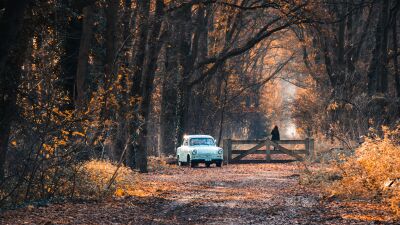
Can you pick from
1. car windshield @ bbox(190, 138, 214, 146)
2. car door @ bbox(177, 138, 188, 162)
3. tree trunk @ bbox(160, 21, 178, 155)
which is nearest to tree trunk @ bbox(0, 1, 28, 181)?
car door @ bbox(177, 138, 188, 162)

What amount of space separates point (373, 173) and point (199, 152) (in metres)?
19.8

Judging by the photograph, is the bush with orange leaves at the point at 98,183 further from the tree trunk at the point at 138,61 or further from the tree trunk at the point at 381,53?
→ the tree trunk at the point at 381,53

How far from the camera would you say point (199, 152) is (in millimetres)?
36812

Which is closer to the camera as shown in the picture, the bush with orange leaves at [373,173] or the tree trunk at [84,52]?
the bush with orange leaves at [373,173]

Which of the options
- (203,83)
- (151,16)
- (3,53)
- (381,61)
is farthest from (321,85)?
(3,53)

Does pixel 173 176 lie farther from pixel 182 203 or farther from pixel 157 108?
pixel 157 108

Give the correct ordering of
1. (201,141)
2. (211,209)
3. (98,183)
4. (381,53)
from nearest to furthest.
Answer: (211,209) < (98,183) < (381,53) < (201,141)

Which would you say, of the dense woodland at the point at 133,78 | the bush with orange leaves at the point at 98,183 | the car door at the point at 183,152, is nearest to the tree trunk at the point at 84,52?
the dense woodland at the point at 133,78

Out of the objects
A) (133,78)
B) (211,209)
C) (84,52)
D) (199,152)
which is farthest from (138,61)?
(211,209)

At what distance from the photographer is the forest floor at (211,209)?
14.3 m

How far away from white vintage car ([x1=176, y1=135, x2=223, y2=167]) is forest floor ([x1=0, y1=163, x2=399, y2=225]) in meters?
13.8

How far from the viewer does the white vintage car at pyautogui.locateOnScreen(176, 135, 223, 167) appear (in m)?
36.8

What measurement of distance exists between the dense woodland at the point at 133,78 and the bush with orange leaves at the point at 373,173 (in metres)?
5.20

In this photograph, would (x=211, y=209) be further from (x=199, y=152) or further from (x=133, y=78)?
(x=199, y=152)
